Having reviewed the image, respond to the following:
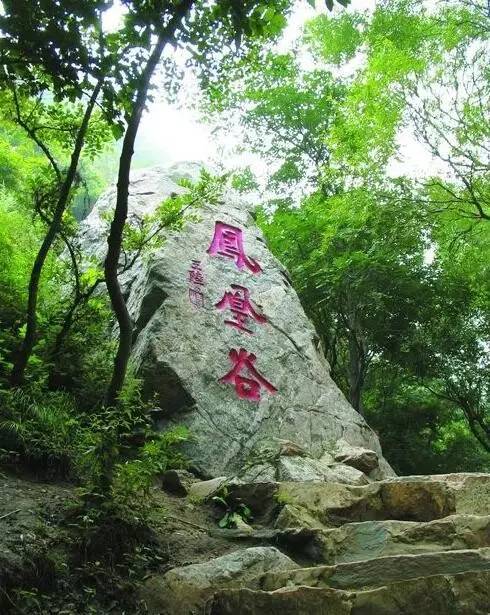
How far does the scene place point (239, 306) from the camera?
830 cm

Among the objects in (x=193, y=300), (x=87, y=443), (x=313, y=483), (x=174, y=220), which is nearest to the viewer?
(x=87, y=443)

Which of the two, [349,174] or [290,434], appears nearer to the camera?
[290,434]

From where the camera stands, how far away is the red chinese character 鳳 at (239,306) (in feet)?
26.5

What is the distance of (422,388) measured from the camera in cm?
1369

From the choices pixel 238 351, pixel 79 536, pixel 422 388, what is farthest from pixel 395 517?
pixel 422 388

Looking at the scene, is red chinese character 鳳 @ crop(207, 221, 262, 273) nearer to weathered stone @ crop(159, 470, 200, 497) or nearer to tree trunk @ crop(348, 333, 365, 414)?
tree trunk @ crop(348, 333, 365, 414)

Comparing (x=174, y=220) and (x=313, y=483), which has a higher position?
(x=174, y=220)

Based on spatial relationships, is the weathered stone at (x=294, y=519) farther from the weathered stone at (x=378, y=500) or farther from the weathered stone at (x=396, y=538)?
the weathered stone at (x=396, y=538)

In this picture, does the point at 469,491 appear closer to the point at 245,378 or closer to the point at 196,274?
the point at 245,378

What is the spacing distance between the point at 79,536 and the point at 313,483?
232 cm

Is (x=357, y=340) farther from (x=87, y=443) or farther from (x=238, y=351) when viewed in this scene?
(x=87, y=443)

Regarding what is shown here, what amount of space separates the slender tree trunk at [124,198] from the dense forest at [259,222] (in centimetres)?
1

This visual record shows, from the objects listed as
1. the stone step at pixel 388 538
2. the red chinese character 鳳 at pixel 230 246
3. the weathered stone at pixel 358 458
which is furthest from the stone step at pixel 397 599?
the red chinese character 鳳 at pixel 230 246

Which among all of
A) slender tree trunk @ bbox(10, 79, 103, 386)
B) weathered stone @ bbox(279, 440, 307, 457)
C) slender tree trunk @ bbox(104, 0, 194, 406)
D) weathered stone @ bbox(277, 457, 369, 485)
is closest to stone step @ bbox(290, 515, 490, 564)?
weathered stone @ bbox(277, 457, 369, 485)
